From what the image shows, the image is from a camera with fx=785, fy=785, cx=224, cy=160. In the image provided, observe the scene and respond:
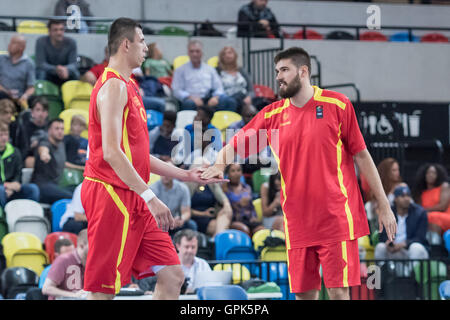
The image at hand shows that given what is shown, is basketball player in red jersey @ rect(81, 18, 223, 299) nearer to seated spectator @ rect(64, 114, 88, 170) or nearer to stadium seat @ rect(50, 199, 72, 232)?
stadium seat @ rect(50, 199, 72, 232)

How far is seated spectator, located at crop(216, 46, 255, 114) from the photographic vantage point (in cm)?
1127

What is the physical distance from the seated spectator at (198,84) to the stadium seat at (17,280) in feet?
13.3

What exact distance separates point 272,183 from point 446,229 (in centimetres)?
229

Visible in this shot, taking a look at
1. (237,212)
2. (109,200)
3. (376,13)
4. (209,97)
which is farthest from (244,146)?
(376,13)

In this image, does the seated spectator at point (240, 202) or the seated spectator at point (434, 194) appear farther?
the seated spectator at point (434, 194)

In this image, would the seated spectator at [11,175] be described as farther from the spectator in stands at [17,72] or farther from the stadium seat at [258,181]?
the stadium seat at [258,181]

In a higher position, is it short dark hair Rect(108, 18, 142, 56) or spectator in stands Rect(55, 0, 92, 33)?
spectator in stands Rect(55, 0, 92, 33)

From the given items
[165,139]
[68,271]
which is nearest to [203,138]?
[165,139]

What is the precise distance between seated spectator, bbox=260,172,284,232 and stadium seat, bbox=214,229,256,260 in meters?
0.69

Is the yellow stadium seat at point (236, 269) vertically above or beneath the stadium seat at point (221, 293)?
above

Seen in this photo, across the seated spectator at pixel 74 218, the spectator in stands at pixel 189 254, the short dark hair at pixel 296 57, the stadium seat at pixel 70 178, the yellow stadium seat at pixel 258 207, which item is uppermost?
the short dark hair at pixel 296 57

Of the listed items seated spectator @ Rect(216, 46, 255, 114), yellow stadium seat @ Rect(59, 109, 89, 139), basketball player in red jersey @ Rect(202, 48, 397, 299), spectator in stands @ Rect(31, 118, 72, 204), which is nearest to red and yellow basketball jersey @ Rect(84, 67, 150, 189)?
basketball player in red jersey @ Rect(202, 48, 397, 299)

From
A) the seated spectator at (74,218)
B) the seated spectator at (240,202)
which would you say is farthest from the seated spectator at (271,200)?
the seated spectator at (74,218)

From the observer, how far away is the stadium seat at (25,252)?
26.2 ft
